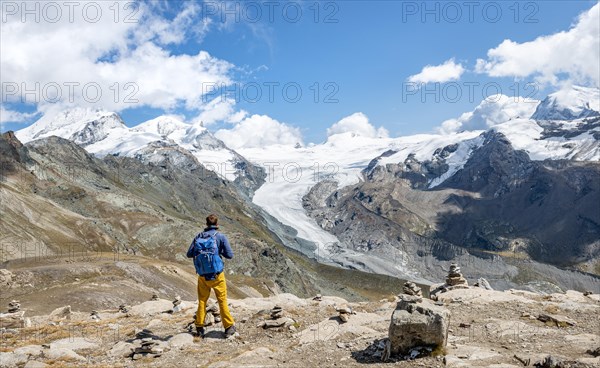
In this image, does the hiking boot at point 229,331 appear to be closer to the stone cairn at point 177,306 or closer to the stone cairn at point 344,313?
the stone cairn at point 344,313

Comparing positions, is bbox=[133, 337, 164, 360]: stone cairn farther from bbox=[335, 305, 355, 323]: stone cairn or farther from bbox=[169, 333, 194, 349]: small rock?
bbox=[335, 305, 355, 323]: stone cairn

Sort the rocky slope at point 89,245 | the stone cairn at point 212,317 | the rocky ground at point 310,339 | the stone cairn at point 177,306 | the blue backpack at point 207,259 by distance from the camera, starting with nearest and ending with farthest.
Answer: the rocky ground at point 310,339, the blue backpack at point 207,259, the stone cairn at point 212,317, the stone cairn at point 177,306, the rocky slope at point 89,245

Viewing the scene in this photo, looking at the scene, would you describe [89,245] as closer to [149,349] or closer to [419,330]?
[149,349]

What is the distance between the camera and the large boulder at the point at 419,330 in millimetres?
15234

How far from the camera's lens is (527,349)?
1578cm

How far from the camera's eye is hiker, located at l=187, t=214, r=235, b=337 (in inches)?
716

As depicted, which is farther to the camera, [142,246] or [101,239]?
[142,246]

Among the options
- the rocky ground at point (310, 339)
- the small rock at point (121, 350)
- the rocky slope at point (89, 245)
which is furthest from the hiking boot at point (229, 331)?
the rocky slope at point (89, 245)

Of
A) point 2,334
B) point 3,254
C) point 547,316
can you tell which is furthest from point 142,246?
point 547,316

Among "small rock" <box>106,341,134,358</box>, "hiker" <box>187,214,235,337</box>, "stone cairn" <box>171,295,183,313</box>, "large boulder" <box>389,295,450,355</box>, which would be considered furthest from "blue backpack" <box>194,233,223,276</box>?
"stone cairn" <box>171,295,183,313</box>

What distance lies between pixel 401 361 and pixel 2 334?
18.3 m

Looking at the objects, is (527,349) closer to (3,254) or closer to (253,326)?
(253,326)

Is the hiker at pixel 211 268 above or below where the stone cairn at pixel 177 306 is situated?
above

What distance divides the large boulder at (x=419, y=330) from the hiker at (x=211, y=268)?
21.7ft
